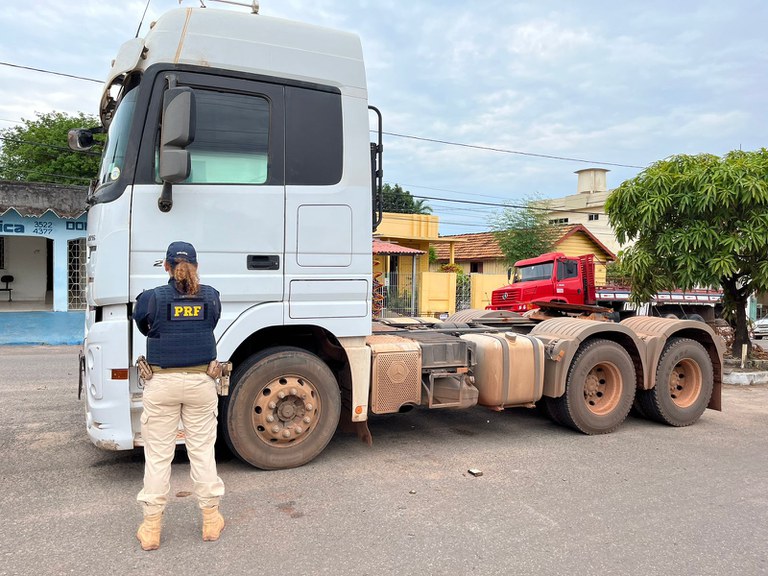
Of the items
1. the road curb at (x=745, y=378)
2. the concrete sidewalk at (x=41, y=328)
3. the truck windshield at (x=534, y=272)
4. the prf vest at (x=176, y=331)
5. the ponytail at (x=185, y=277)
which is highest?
the truck windshield at (x=534, y=272)

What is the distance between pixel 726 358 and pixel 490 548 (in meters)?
10.5

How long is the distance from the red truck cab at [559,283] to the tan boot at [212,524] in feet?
43.9

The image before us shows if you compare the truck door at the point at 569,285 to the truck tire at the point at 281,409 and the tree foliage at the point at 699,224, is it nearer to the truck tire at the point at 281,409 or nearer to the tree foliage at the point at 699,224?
the tree foliage at the point at 699,224

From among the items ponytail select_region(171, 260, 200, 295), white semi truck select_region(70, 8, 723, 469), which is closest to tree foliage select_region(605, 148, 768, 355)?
white semi truck select_region(70, 8, 723, 469)

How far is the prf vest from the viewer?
3670 mm

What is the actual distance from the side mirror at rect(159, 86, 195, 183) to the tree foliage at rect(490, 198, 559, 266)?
2520cm

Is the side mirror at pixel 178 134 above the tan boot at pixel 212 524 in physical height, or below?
above

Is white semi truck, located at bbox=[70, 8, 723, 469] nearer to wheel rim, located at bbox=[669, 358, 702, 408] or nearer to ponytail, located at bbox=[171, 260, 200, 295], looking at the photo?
ponytail, located at bbox=[171, 260, 200, 295]

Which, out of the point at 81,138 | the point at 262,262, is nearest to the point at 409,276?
the point at 81,138

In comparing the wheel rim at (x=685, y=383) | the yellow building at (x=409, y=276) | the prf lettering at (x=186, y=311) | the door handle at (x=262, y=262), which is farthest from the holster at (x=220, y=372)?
the yellow building at (x=409, y=276)

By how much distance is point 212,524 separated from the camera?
12.1 ft

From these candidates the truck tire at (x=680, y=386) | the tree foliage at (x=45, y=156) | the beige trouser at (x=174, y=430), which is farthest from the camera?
the tree foliage at (x=45, y=156)

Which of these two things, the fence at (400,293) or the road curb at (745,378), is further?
the fence at (400,293)

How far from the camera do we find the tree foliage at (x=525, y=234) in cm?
2825
